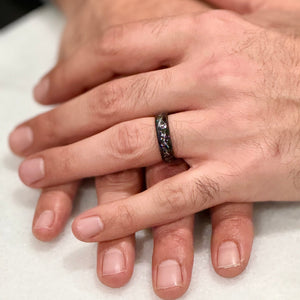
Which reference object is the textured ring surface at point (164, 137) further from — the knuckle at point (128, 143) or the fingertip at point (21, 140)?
the fingertip at point (21, 140)

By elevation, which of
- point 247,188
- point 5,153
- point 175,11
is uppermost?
point 175,11

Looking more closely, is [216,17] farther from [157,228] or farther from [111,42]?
[157,228]

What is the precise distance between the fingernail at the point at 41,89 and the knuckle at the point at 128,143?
0.29 meters

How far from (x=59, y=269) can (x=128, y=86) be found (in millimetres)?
354

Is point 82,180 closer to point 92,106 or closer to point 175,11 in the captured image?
point 92,106

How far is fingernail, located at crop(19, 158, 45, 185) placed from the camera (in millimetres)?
813

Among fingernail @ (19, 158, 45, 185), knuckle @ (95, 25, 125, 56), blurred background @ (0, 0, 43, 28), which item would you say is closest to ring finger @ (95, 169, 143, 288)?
fingernail @ (19, 158, 45, 185)

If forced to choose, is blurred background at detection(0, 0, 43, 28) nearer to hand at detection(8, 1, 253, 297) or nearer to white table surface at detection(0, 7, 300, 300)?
white table surface at detection(0, 7, 300, 300)

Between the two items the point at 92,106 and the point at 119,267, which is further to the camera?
the point at 92,106

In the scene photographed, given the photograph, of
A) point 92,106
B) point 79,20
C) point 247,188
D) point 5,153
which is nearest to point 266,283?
point 247,188

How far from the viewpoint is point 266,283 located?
676 mm

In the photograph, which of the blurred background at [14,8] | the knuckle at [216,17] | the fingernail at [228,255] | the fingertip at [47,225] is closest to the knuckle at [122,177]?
the fingertip at [47,225]

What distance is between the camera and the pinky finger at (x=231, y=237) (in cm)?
68

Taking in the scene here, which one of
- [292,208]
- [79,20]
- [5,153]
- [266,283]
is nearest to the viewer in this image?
[266,283]
